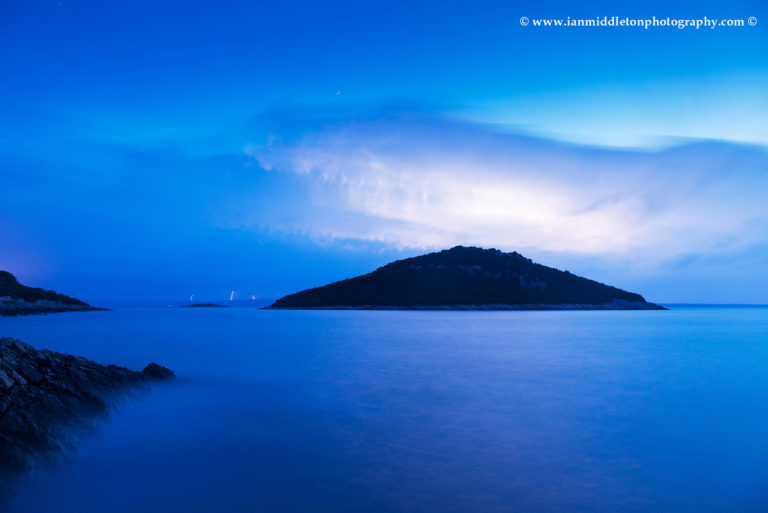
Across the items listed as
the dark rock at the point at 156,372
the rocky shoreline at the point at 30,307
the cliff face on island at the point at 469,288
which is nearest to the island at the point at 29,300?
the rocky shoreline at the point at 30,307

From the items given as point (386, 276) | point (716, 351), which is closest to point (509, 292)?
point (386, 276)

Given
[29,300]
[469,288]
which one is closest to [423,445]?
[29,300]

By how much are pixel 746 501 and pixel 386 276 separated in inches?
6690

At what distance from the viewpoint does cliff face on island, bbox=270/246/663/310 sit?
158 meters

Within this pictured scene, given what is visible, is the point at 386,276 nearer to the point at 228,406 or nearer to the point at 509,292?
the point at 509,292

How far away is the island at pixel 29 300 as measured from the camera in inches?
3888

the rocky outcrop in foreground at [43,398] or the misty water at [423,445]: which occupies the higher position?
the rocky outcrop in foreground at [43,398]

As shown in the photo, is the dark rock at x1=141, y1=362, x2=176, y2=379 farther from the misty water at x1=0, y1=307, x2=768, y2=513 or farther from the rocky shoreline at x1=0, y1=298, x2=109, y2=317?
the rocky shoreline at x1=0, y1=298, x2=109, y2=317

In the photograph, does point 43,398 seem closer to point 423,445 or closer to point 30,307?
point 423,445

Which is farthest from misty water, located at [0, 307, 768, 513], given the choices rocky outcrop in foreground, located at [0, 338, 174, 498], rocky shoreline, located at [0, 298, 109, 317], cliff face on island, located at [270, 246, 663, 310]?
cliff face on island, located at [270, 246, 663, 310]

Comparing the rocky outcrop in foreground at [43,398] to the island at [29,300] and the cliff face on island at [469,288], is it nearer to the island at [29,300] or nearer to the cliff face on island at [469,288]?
the island at [29,300]

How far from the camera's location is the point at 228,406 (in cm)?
1588

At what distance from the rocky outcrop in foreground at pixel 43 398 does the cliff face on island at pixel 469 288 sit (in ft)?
461

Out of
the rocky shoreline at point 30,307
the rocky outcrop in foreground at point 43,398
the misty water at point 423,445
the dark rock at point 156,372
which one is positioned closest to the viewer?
the misty water at point 423,445
